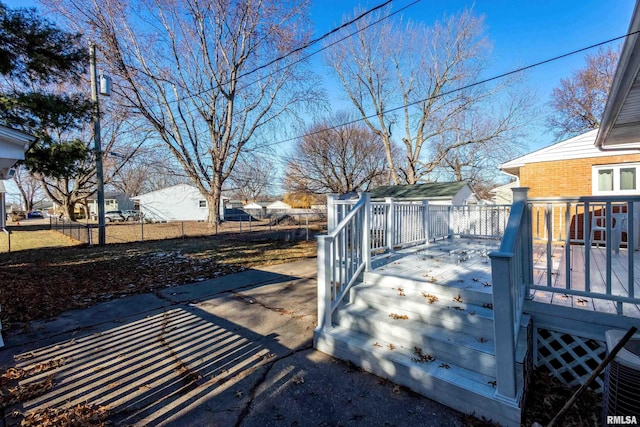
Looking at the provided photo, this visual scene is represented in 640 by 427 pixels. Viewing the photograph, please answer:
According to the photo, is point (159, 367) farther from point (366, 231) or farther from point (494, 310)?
point (494, 310)

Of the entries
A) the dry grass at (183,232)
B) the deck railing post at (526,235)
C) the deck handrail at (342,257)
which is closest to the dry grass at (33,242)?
the dry grass at (183,232)

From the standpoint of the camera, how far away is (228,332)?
3.65 meters

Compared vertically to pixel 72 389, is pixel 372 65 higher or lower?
higher

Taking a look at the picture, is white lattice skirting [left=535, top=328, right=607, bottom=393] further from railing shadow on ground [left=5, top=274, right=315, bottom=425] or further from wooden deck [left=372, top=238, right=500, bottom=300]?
railing shadow on ground [left=5, top=274, right=315, bottom=425]

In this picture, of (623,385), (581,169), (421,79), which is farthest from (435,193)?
(623,385)

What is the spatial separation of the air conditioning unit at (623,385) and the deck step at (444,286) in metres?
1.06

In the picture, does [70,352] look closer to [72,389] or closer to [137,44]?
[72,389]

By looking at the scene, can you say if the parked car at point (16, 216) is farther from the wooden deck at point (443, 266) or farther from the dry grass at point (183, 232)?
the wooden deck at point (443, 266)

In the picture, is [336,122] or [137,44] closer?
[137,44]

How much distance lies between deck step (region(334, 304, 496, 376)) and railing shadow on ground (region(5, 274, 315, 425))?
0.79 metres

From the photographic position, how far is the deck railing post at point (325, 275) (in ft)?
10.3

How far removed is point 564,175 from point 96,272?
472 inches

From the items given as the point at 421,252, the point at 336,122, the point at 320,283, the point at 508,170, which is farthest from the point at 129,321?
the point at 336,122

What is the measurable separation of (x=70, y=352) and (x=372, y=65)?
22.3 meters
